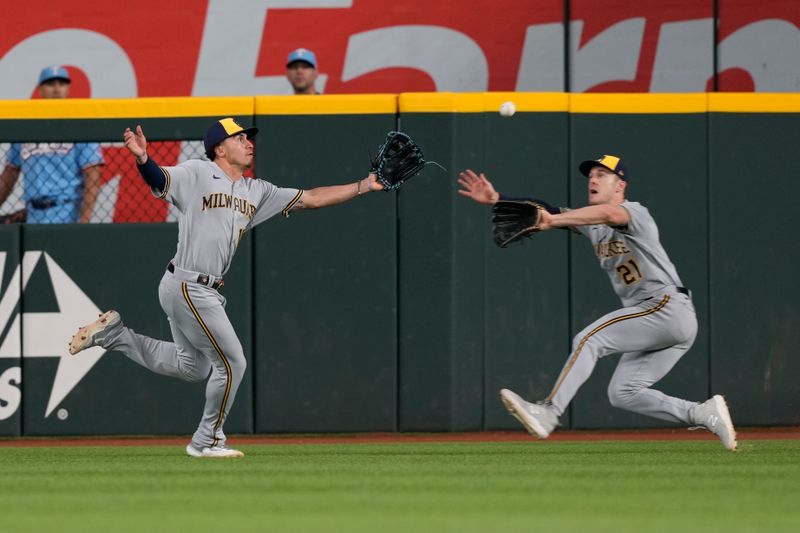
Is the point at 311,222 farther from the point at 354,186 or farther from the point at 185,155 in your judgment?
the point at 354,186

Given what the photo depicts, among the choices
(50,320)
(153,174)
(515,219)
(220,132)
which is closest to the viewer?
(153,174)

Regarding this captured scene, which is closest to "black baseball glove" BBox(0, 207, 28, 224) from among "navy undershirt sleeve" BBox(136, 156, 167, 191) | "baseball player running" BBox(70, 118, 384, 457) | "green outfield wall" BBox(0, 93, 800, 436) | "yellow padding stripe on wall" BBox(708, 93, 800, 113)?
"green outfield wall" BBox(0, 93, 800, 436)

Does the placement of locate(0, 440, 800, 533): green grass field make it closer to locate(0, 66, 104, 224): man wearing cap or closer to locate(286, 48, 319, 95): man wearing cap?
locate(0, 66, 104, 224): man wearing cap

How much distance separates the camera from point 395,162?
8.85m

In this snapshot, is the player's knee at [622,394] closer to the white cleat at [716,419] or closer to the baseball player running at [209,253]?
the white cleat at [716,419]

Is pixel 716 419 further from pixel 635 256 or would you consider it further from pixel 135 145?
pixel 135 145

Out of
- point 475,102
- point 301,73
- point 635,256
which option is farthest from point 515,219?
point 301,73

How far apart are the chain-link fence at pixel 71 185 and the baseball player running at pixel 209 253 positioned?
196cm

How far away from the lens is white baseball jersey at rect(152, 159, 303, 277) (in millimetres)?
8367

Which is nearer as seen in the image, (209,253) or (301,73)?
(209,253)

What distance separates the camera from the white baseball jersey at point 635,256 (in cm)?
829

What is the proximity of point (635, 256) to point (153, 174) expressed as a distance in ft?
9.06

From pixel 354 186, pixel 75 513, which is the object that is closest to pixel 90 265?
pixel 354 186

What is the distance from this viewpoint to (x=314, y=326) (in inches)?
416
